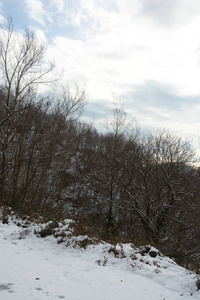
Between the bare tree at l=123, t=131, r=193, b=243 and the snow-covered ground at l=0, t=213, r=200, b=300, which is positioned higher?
the bare tree at l=123, t=131, r=193, b=243

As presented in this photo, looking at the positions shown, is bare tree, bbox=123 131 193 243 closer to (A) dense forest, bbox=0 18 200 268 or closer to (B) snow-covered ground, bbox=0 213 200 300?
(A) dense forest, bbox=0 18 200 268

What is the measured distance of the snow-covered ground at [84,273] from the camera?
135 inches

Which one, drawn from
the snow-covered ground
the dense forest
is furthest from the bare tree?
the snow-covered ground

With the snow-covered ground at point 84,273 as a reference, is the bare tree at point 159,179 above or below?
above

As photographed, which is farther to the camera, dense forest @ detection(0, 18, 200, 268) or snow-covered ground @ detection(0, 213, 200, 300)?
dense forest @ detection(0, 18, 200, 268)

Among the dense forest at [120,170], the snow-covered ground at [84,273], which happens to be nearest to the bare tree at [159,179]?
the dense forest at [120,170]

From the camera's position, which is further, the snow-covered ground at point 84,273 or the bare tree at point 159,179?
the bare tree at point 159,179

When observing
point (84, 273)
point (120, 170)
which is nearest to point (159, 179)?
point (120, 170)

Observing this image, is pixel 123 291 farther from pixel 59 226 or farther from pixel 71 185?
pixel 71 185

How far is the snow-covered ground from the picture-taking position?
3.43m

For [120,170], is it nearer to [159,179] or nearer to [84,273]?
[159,179]

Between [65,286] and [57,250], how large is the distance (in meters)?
2.67

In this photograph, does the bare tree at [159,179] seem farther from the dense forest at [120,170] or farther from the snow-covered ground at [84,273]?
Answer: the snow-covered ground at [84,273]

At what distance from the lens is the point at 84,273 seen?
448cm
